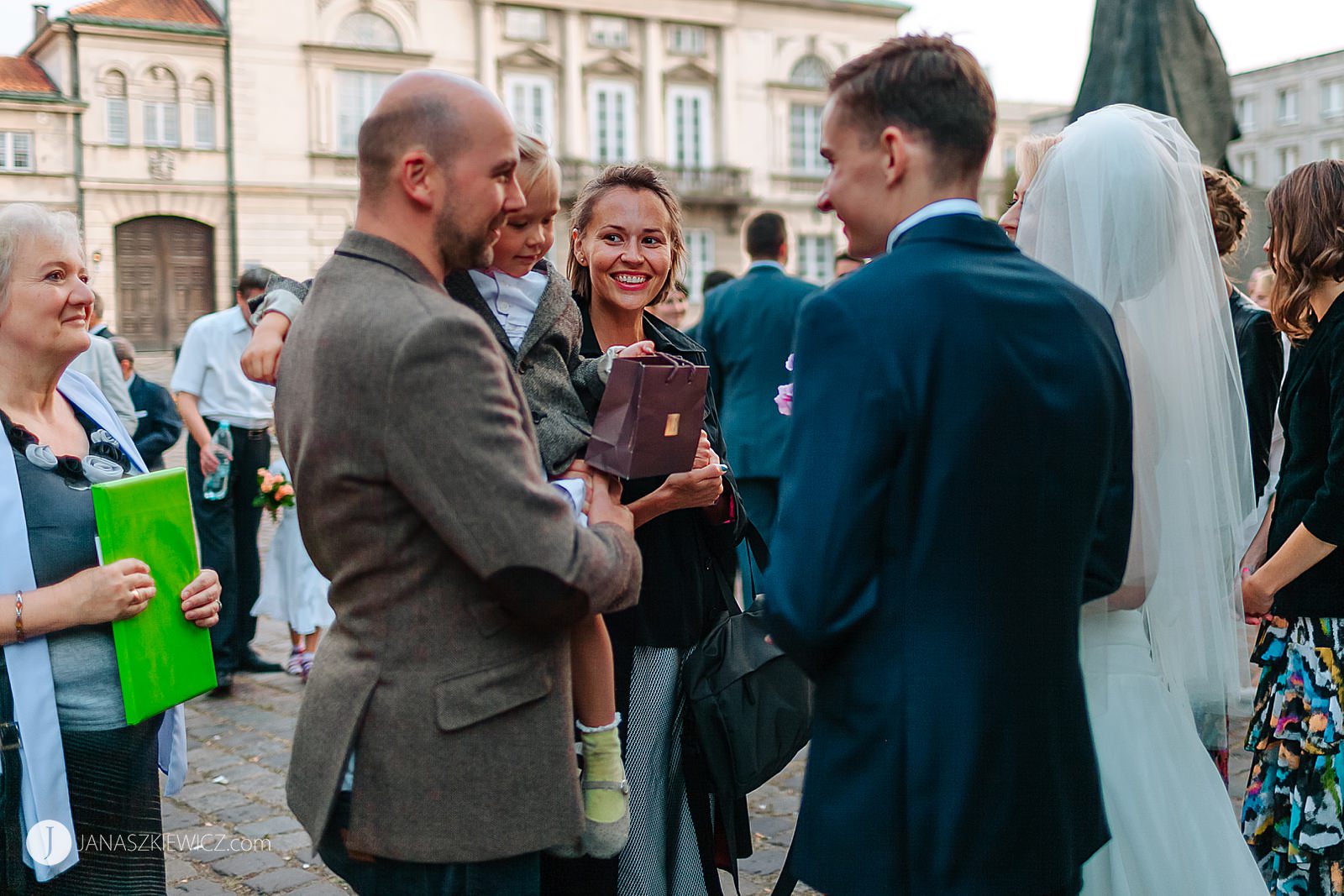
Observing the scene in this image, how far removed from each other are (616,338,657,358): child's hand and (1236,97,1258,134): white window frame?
71.0 m

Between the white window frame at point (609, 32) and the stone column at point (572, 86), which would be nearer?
the stone column at point (572, 86)

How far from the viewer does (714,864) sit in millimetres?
3061

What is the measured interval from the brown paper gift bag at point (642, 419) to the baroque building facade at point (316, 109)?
28.5 meters

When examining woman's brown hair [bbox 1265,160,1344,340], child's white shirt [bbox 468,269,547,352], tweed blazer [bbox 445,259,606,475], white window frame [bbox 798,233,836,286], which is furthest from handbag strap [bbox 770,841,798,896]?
white window frame [bbox 798,233,836,286]

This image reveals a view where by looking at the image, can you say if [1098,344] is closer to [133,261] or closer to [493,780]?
[493,780]

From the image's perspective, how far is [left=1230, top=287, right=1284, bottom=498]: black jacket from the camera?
3936 mm

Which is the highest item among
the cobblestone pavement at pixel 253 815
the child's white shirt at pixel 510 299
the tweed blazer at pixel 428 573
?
the child's white shirt at pixel 510 299

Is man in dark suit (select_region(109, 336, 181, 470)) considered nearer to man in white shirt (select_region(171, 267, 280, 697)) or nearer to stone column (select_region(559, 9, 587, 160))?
man in white shirt (select_region(171, 267, 280, 697))

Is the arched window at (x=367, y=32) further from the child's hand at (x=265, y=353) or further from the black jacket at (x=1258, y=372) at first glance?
the child's hand at (x=265, y=353)

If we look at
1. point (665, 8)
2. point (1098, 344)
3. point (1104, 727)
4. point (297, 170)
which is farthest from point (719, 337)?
point (665, 8)

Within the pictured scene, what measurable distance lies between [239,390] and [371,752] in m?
5.61

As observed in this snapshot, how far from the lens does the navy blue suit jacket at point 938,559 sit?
6.14 feet

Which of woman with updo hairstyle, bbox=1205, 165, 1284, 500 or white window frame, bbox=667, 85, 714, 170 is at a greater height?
white window frame, bbox=667, 85, 714, 170

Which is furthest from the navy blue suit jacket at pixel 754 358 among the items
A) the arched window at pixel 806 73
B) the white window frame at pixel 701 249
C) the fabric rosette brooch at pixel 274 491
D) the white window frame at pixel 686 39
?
the arched window at pixel 806 73
